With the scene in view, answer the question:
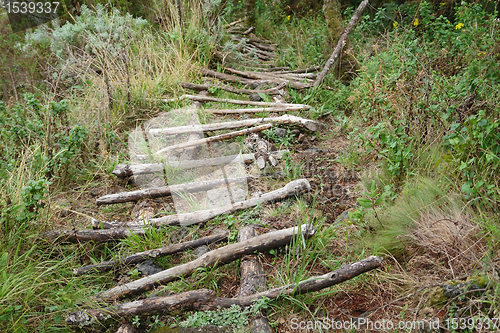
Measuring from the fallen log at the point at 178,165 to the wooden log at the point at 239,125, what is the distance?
715 mm

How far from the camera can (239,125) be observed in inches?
211

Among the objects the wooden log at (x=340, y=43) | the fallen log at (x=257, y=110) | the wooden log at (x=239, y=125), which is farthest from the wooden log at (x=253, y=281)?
the wooden log at (x=340, y=43)

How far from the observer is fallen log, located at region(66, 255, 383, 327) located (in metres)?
2.65

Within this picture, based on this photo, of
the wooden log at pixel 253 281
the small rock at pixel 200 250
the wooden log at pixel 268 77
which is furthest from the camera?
the wooden log at pixel 268 77

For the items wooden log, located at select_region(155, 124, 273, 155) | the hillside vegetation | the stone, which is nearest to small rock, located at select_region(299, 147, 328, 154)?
the hillside vegetation

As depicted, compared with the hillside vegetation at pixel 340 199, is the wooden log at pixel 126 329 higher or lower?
lower

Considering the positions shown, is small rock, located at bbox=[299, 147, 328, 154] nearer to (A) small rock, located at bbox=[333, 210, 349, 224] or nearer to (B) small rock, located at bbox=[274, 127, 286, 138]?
(B) small rock, located at bbox=[274, 127, 286, 138]

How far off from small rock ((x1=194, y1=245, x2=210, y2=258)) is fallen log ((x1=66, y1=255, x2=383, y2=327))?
61 centimetres

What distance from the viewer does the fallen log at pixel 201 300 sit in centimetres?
265

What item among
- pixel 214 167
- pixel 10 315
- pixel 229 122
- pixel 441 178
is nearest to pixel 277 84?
pixel 229 122

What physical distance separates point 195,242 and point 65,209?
1.63 m

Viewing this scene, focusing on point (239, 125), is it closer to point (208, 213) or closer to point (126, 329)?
point (208, 213)

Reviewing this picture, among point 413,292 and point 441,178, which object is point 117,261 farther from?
point 441,178

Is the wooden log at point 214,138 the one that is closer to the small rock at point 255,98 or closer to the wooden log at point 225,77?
the small rock at point 255,98
